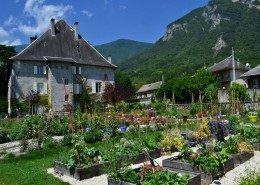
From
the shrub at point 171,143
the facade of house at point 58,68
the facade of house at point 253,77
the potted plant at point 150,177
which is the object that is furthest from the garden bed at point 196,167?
the facade of house at point 253,77

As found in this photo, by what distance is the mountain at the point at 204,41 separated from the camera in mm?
102387

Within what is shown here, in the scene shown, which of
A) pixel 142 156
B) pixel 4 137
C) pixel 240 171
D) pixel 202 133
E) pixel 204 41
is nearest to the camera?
pixel 240 171

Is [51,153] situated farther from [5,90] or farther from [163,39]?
[163,39]

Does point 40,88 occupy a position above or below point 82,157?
above

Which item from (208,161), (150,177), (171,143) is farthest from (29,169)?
(208,161)

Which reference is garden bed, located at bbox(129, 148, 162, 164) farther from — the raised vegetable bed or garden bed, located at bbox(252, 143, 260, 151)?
garden bed, located at bbox(252, 143, 260, 151)

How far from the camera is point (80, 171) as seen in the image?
37.0 ft

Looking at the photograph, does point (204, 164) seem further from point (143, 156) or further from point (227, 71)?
point (227, 71)

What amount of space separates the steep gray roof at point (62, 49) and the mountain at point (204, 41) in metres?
36.8

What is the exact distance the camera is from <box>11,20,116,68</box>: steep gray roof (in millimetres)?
46656

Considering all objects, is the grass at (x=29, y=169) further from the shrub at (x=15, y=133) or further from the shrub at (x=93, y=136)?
the shrub at (x=15, y=133)

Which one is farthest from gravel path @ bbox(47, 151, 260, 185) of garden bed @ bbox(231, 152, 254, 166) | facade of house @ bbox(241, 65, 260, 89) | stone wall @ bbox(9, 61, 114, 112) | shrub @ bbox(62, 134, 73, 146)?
facade of house @ bbox(241, 65, 260, 89)

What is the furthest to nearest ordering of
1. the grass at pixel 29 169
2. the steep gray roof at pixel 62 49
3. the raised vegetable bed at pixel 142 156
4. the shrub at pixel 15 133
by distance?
the steep gray roof at pixel 62 49 → the shrub at pixel 15 133 → the raised vegetable bed at pixel 142 156 → the grass at pixel 29 169

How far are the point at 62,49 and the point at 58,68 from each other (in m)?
3.09
